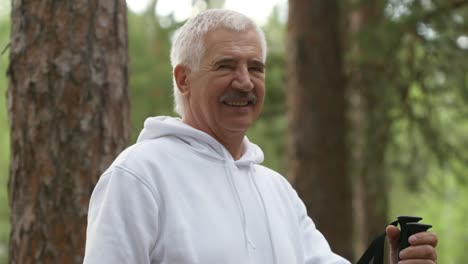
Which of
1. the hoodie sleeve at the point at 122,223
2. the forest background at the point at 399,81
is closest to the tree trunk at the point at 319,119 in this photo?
the forest background at the point at 399,81

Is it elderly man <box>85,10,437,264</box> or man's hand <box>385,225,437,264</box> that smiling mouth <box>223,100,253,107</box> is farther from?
man's hand <box>385,225,437,264</box>

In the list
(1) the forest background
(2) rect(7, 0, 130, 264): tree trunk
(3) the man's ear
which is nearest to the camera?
(3) the man's ear

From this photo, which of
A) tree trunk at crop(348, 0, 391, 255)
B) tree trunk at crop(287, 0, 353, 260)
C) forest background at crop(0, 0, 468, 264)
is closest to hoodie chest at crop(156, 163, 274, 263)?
forest background at crop(0, 0, 468, 264)

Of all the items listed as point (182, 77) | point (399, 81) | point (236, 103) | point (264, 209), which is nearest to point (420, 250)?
point (264, 209)

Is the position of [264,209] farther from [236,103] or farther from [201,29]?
[201,29]

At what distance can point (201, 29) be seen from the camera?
2982 millimetres

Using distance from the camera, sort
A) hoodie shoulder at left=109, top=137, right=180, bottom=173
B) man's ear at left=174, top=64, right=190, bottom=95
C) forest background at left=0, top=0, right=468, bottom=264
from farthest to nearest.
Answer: forest background at left=0, top=0, right=468, bottom=264 < man's ear at left=174, top=64, right=190, bottom=95 < hoodie shoulder at left=109, top=137, right=180, bottom=173

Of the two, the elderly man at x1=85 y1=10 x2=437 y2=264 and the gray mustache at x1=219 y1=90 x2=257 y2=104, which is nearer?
the elderly man at x1=85 y1=10 x2=437 y2=264

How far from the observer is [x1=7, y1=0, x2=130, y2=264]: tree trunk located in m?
3.92

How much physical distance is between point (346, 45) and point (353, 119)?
1366mm

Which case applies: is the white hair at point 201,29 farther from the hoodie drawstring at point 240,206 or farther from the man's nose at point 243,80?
the hoodie drawstring at point 240,206

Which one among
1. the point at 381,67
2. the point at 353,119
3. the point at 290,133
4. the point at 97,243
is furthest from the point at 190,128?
the point at 353,119

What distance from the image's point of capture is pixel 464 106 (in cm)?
1035

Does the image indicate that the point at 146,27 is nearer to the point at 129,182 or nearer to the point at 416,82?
the point at 416,82
